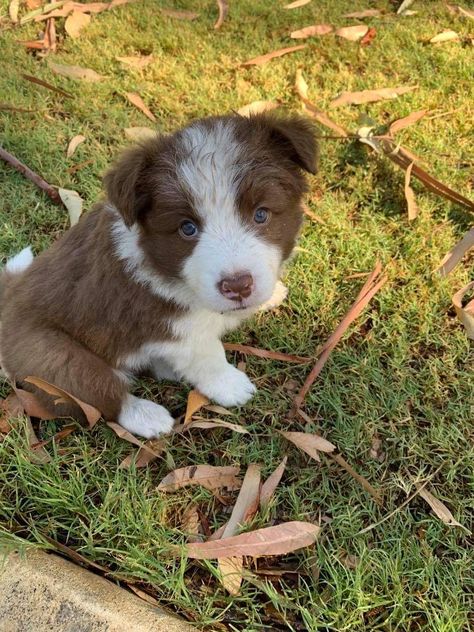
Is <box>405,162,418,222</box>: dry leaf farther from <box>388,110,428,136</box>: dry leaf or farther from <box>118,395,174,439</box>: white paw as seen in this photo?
<box>118,395,174,439</box>: white paw

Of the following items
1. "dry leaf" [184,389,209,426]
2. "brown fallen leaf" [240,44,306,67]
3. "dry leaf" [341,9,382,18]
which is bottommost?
"dry leaf" [184,389,209,426]

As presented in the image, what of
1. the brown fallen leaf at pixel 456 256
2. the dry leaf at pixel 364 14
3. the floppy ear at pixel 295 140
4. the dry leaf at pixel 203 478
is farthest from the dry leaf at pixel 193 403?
the dry leaf at pixel 364 14

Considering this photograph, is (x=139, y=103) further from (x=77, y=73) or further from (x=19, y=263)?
(x=19, y=263)

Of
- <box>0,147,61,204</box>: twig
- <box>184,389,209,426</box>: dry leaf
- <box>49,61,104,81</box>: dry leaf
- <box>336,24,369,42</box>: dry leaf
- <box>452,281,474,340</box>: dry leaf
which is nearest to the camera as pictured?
<box>184,389,209,426</box>: dry leaf

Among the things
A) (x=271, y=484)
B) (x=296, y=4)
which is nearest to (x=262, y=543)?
(x=271, y=484)

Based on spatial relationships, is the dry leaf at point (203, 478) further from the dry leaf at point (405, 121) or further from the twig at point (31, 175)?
the dry leaf at point (405, 121)

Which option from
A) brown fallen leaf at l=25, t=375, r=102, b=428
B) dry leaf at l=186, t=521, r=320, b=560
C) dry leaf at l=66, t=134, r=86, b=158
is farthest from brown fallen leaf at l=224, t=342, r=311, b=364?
dry leaf at l=66, t=134, r=86, b=158
